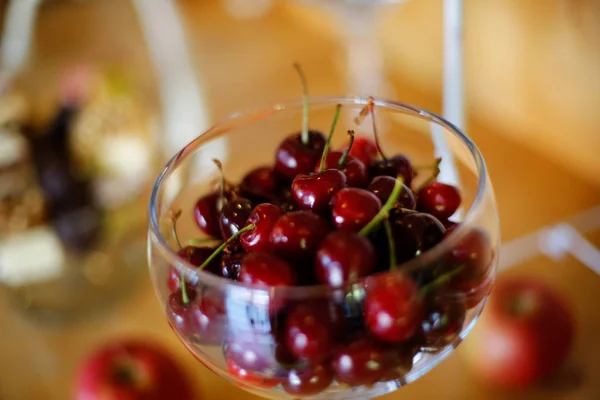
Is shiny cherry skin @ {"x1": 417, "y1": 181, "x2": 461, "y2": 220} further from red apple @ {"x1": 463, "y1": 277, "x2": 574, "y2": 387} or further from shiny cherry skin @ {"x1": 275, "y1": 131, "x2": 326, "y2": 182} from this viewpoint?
red apple @ {"x1": 463, "y1": 277, "x2": 574, "y2": 387}

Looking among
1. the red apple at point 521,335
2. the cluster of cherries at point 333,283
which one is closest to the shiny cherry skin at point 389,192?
the cluster of cherries at point 333,283

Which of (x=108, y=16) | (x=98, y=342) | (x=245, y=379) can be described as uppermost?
(x=245, y=379)

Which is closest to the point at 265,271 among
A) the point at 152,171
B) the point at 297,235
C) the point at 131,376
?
the point at 297,235

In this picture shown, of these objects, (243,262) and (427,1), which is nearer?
(243,262)

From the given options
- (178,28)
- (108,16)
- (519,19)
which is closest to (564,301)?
(519,19)

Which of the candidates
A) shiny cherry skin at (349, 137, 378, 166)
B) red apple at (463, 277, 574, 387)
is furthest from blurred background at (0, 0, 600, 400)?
shiny cherry skin at (349, 137, 378, 166)

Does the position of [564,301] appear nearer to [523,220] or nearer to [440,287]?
[523,220]

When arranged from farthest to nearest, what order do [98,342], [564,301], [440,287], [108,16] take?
[108,16] → [98,342] → [564,301] → [440,287]

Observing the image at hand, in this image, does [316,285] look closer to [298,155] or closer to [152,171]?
[298,155]
